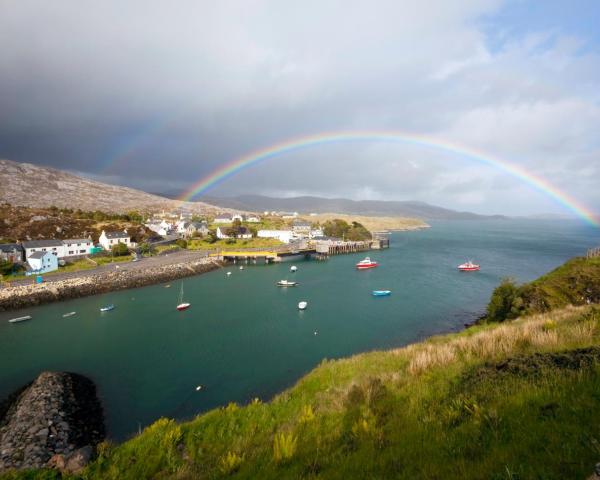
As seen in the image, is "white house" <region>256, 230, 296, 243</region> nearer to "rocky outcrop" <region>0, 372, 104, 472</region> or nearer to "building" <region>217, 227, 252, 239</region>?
"building" <region>217, 227, 252, 239</region>

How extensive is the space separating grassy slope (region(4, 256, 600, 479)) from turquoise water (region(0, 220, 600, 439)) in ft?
37.8

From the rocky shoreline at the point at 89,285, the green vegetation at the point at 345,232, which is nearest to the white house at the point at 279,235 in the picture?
the green vegetation at the point at 345,232

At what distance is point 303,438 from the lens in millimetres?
6848

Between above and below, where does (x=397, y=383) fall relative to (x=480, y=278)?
above

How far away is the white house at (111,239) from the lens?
70.9 metres

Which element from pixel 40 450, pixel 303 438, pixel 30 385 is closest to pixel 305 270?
pixel 30 385

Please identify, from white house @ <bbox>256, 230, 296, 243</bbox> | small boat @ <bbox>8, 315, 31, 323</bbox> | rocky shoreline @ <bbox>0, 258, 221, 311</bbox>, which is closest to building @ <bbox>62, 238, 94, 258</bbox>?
rocky shoreline @ <bbox>0, 258, 221, 311</bbox>

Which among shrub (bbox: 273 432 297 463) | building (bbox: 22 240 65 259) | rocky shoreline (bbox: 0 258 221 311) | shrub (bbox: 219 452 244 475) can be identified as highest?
shrub (bbox: 273 432 297 463)

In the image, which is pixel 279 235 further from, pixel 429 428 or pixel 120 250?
pixel 429 428

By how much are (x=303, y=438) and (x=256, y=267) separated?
66.9m

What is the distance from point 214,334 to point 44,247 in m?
46.1

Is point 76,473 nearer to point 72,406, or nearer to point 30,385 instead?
point 72,406

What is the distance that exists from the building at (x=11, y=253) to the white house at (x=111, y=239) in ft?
55.6

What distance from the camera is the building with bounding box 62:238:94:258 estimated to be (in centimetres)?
5962
